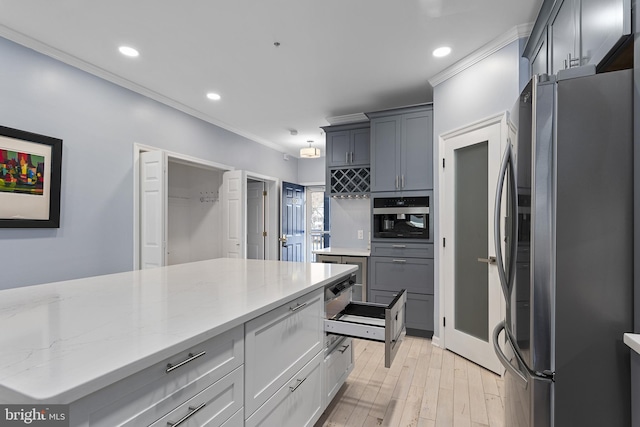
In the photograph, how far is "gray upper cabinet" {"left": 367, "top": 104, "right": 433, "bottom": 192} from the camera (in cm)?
353

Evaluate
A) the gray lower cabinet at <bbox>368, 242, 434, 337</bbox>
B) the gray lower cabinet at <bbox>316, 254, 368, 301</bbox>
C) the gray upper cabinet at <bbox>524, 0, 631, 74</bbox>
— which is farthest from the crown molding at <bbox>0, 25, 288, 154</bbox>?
the gray upper cabinet at <bbox>524, 0, 631, 74</bbox>

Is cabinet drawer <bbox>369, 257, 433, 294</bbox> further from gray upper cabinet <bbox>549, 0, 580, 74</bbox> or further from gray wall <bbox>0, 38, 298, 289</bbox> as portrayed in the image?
gray wall <bbox>0, 38, 298, 289</bbox>

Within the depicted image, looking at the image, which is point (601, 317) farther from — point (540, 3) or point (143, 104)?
point (143, 104)

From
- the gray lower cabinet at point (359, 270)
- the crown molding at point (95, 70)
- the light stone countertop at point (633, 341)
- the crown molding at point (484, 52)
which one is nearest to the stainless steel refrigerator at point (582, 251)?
the light stone countertop at point (633, 341)

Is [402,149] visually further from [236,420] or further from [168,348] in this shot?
[168,348]

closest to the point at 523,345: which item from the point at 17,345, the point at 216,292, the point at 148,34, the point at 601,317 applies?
the point at 601,317

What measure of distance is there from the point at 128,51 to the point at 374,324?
9.75 ft

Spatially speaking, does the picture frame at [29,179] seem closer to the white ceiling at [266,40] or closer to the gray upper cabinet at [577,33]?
the white ceiling at [266,40]

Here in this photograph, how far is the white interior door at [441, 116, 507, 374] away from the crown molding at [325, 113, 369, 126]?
1446 millimetres

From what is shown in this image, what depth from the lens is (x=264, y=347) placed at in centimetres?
131

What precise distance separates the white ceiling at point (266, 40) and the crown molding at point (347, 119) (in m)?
0.47

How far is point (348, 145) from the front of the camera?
14.1 feet

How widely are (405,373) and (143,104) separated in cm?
380

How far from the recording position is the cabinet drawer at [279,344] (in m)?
1.23
